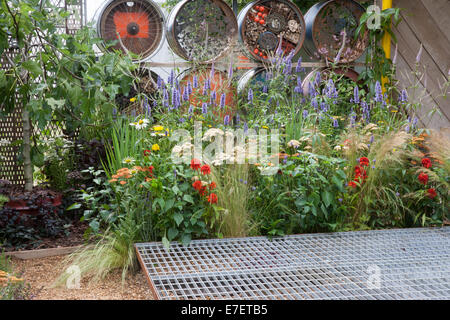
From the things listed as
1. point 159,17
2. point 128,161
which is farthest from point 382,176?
point 159,17

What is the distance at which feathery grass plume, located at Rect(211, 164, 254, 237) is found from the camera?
2705mm

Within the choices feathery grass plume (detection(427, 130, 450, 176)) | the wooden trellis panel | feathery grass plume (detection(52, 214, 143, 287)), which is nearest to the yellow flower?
feathery grass plume (detection(52, 214, 143, 287))

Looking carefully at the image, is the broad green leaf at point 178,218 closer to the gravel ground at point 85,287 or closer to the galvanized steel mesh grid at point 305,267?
the galvanized steel mesh grid at point 305,267

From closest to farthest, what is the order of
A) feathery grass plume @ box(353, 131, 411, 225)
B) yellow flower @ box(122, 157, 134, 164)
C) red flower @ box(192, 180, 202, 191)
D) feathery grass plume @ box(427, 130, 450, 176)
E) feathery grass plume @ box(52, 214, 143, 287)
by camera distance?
feathery grass plume @ box(52, 214, 143, 287)
red flower @ box(192, 180, 202, 191)
yellow flower @ box(122, 157, 134, 164)
feathery grass plume @ box(353, 131, 411, 225)
feathery grass plume @ box(427, 130, 450, 176)

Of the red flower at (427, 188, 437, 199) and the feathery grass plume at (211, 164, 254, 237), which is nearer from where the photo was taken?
the feathery grass plume at (211, 164, 254, 237)

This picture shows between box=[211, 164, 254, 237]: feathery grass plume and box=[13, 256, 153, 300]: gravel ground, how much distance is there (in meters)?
0.60

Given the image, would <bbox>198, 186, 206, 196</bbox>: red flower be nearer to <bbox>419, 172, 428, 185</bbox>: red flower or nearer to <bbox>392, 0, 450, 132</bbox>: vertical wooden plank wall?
<bbox>419, 172, 428, 185</bbox>: red flower

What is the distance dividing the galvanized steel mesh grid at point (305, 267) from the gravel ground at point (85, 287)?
165 mm

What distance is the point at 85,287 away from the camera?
91.8 inches

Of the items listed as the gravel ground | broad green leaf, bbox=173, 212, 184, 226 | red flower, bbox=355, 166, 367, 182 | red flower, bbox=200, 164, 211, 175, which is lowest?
the gravel ground

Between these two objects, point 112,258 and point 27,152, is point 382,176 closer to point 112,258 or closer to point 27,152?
point 112,258

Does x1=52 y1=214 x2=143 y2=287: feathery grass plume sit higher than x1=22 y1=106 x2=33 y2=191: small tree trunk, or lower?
lower

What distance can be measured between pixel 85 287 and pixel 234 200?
976mm

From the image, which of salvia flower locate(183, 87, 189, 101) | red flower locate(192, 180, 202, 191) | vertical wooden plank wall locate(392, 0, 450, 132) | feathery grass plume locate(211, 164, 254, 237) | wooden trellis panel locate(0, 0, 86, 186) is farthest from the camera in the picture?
vertical wooden plank wall locate(392, 0, 450, 132)
